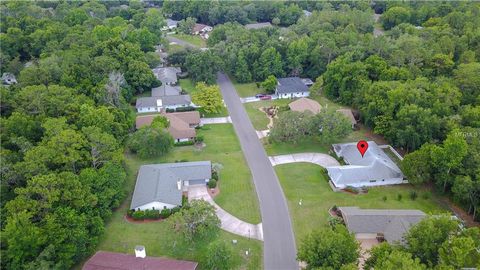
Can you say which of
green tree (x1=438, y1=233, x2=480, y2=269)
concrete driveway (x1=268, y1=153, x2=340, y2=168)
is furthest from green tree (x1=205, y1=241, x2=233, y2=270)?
concrete driveway (x1=268, y1=153, x2=340, y2=168)

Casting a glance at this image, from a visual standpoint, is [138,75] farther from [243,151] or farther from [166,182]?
[166,182]

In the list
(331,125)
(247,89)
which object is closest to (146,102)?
(247,89)

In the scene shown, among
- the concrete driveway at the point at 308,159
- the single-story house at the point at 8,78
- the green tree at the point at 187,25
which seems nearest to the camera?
the concrete driveway at the point at 308,159

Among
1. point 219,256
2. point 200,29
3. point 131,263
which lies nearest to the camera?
point 219,256

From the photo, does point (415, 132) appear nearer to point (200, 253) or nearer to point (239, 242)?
point (239, 242)

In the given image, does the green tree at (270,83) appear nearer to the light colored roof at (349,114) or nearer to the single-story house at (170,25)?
the light colored roof at (349,114)

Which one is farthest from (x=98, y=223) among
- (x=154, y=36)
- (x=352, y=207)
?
(x=154, y=36)

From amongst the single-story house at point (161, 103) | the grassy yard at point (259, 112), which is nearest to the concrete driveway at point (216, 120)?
the grassy yard at point (259, 112)
